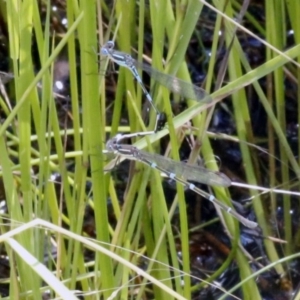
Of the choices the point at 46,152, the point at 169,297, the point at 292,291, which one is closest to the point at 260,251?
the point at 292,291

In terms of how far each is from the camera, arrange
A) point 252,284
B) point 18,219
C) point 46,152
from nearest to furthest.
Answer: point 18,219, point 46,152, point 252,284

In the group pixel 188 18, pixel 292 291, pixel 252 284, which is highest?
pixel 188 18

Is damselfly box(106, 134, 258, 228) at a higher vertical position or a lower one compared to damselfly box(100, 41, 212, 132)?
lower

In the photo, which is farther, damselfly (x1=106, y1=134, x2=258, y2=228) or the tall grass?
damselfly (x1=106, y1=134, x2=258, y2=228)

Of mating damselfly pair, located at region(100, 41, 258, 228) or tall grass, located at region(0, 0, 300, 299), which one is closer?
tall grass, located at region(0, 0, 300, 299)

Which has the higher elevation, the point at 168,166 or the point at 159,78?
the point at 159,78

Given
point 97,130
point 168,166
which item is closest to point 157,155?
point 168,166

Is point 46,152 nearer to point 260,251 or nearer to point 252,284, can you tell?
point 252,284

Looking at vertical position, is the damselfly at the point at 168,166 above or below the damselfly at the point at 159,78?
below

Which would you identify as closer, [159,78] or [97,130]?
[97,130]

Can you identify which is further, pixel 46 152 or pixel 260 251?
pixel 260 251

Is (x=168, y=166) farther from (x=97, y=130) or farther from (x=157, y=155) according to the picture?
(x=97, y=130)
